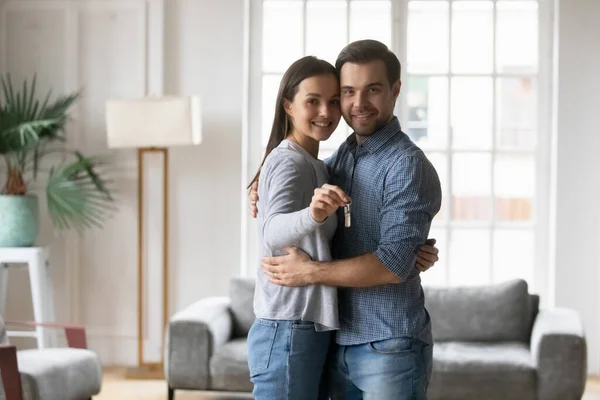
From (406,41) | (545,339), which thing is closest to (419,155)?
(545,339)

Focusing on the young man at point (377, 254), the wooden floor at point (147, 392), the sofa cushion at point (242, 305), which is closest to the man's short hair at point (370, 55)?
the young man at point (377, 254)

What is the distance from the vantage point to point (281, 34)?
6.38 metres

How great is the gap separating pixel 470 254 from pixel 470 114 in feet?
3.09

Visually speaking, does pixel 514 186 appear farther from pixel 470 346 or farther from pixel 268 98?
pixel 268 98

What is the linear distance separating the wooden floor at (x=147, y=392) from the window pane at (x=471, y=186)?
1.32 m

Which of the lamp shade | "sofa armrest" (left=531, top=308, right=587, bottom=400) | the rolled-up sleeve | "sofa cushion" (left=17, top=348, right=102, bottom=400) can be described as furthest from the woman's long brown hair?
the lamp shade

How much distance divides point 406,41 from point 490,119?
0.77 m

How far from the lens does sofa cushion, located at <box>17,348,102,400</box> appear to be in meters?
4.38

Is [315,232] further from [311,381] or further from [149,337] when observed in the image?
[149,337]

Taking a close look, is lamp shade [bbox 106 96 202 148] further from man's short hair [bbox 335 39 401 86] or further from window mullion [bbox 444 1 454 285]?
man's short hair [bbox 335 39 401 86]

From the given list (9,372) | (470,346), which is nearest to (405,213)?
(9,372)

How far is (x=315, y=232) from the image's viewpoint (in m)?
2.46

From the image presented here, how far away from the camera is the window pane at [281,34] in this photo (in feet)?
20.9

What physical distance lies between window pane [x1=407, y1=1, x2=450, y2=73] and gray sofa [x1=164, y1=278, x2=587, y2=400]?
1655 millimetres
